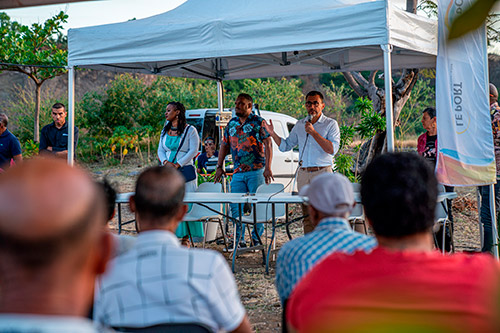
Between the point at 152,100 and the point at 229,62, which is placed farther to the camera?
the point at 152,100

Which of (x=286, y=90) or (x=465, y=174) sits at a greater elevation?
(x=286, y=90)

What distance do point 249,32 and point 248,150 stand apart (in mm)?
1609

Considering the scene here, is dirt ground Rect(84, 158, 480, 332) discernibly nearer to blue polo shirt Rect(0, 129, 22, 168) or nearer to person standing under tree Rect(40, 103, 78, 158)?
person standing under tree Rect(40, 103, 78, 158)

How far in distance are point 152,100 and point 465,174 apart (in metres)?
14.1

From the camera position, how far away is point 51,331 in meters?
0.76

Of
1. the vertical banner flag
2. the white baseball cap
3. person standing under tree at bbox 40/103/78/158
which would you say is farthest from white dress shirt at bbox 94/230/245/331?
person standing under tree at bbox 40/103/78/158

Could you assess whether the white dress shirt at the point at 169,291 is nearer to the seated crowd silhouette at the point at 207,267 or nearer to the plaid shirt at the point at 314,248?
the seated crowd silhouette at the point at 207,267

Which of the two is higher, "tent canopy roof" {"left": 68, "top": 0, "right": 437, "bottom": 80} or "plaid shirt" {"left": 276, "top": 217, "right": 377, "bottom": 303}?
"tent canopy roof" {"left": 68, "top": 0, "right": 437, "bottom": 80}

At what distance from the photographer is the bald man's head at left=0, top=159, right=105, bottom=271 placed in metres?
0.79

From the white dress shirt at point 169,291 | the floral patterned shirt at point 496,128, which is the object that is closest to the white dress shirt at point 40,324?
the white dress shirt at point 169,291

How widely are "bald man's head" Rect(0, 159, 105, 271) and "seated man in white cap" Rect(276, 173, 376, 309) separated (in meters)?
1.31

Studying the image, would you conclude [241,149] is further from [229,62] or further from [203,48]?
[229,62]

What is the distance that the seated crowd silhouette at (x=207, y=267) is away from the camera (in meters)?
0.79

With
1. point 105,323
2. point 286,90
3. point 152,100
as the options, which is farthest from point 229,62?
point 286,90
